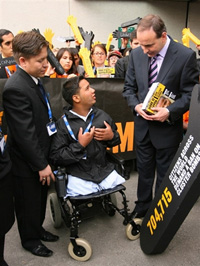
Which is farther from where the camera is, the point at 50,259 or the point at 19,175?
the point at 50,259

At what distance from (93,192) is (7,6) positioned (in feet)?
27.9

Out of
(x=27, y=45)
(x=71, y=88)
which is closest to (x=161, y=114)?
(x=71, y=88)

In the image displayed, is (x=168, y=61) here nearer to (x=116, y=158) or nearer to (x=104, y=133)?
(x=104, y=133)

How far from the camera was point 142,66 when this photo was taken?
2.22 m

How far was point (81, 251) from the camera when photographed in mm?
2100

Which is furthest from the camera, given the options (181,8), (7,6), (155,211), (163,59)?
(181,8)

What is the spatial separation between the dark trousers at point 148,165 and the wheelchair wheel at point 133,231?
20 cm

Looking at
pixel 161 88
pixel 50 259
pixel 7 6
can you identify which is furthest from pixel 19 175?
pixel 7 6

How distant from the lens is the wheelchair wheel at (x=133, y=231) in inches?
90.4

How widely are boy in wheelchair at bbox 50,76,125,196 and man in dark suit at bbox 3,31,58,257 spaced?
16 cm

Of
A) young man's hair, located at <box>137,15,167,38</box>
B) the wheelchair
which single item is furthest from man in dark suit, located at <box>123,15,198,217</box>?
the wheelchair

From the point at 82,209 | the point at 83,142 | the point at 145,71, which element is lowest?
the point at 82,209

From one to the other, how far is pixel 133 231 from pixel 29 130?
1.31 m

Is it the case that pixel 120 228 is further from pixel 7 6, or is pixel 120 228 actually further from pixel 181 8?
pixel 181 8
